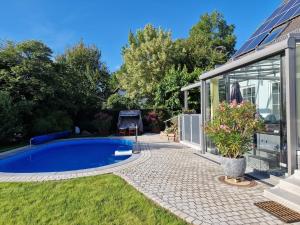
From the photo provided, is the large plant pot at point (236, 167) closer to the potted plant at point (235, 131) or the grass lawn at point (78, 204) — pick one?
the potted plant at point (235, 131)

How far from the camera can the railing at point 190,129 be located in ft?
42.5

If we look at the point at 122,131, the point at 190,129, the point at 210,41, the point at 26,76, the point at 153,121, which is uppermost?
the point at 210,41

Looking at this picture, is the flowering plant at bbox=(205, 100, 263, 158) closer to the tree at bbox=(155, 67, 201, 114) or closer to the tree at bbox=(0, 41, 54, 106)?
the tree at bbox=(155, 67, 201, 114)

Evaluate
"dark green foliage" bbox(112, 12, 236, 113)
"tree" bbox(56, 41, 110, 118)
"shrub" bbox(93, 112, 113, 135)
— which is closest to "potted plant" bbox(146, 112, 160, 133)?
"shrub" bbox(93, 112, 113, 135)

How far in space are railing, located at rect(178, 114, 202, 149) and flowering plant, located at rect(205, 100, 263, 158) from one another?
4892mm

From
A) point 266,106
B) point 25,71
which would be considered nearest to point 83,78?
point 25,71

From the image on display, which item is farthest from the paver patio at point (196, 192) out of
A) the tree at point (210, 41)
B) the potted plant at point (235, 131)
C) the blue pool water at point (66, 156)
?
the tree at point (210, 41)

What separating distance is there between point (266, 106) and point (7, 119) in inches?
532

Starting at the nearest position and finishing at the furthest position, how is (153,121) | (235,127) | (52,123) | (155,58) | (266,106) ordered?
(235,127) < (266,106) < (52,123) < (153,121) < (155,58)

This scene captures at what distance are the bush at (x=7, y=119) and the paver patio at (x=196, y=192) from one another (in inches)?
→ 361

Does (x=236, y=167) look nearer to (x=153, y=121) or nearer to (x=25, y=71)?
(x=153, y=121)

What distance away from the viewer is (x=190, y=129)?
46.4ft

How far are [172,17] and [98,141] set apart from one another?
69.7 feet

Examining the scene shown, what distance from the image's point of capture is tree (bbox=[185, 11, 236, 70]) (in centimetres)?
3203
